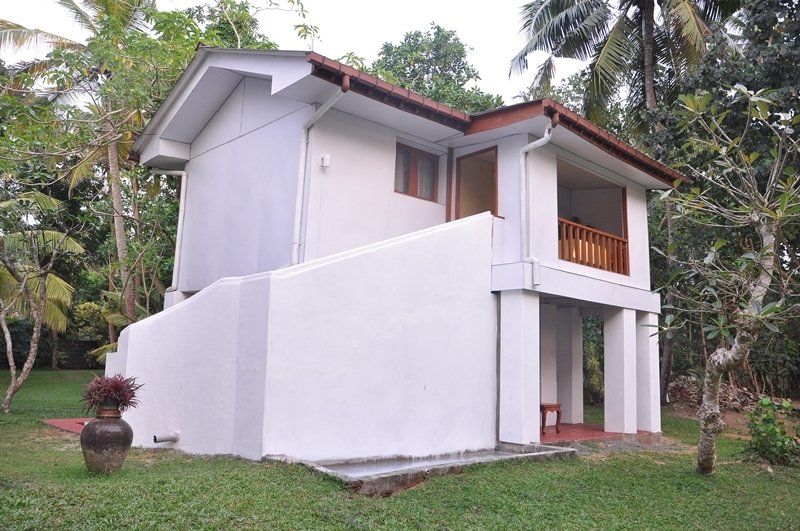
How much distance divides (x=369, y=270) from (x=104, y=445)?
3.43 m

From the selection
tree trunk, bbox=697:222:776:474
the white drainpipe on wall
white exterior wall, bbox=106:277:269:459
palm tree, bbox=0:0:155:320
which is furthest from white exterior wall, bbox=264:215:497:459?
palm tree, bbox=0:0:155:320

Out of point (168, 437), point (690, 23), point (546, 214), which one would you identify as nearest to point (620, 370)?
point (546, 214)

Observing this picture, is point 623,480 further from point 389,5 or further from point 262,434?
point 389,5

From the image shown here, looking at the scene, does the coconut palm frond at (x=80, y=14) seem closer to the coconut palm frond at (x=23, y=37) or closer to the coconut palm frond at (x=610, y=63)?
the coconut palm frond at (x=23, y=37)

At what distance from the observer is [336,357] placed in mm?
7645

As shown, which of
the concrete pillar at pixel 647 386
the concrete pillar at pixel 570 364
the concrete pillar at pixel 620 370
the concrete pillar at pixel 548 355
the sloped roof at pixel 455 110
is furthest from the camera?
the concrete pillar at pixel 570 364

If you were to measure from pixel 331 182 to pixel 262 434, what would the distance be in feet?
13.5

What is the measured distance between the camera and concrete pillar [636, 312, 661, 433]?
478 inches

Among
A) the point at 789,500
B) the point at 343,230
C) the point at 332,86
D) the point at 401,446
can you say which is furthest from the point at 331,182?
the point at 789,500

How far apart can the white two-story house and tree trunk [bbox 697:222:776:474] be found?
2.42m

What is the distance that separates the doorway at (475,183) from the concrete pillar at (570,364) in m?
3.02

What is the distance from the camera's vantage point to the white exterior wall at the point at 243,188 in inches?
389

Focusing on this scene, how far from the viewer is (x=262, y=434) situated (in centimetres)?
700

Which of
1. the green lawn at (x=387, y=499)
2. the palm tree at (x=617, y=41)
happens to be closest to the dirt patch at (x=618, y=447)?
the green lawn at (x=387, y=499)
